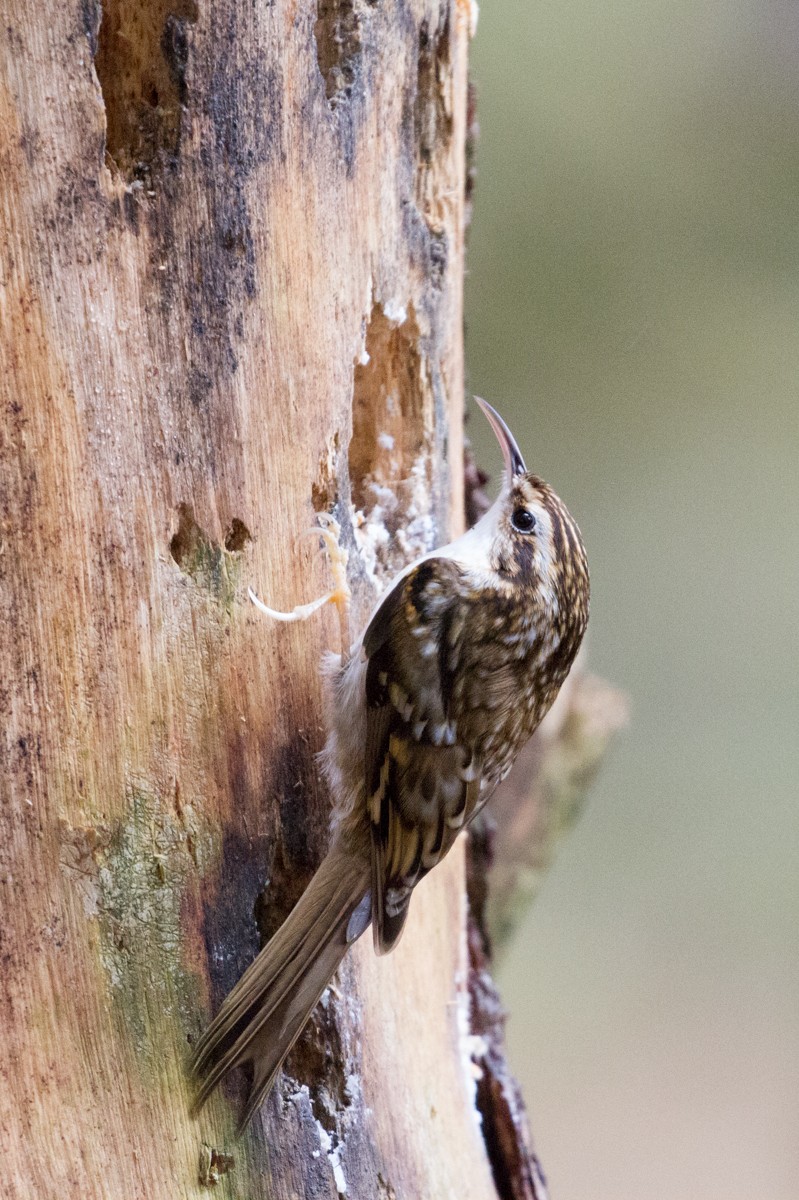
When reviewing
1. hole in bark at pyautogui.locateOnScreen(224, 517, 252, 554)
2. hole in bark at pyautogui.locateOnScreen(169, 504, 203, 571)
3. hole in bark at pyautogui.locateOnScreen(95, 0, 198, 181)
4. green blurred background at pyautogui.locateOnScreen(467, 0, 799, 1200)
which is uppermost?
hole in bark at pyautogui.locateOnScreen(95, 0, 198, 181)

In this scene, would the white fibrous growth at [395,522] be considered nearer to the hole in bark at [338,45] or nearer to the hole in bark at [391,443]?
the hole in bark at [391,443]

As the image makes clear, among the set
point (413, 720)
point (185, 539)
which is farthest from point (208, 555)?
point (413, 720)

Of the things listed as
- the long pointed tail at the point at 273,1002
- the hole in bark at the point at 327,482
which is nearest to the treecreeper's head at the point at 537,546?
Answer: the hole in bark at the point at 327,482

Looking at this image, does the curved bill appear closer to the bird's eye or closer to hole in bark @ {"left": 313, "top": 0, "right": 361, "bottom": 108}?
the bird's eye

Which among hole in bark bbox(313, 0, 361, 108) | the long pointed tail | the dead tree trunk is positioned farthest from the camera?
hole in bark bbox(313, 0, 361, 108)

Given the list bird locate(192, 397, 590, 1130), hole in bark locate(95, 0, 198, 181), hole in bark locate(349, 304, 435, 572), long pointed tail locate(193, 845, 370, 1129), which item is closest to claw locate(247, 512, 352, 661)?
bird locate(192, 397, 590, 1130)

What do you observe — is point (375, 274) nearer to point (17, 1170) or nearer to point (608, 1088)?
point (17, 1170)
